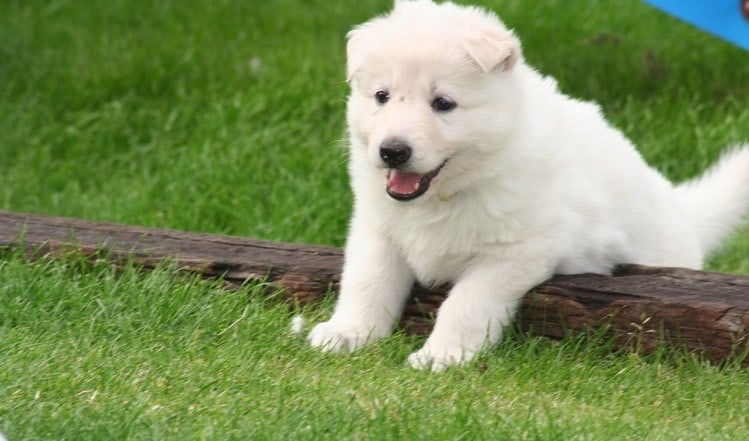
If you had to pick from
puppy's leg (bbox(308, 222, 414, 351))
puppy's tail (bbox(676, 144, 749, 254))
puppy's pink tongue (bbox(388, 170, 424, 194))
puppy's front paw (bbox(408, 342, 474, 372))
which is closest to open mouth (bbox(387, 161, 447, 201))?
puppy's pink tongue (bbox(388, 170, 424, 194))

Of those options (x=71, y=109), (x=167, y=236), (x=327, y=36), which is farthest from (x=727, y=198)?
(x=71, y=109)

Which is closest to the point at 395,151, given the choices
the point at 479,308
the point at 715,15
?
the point at 479,308

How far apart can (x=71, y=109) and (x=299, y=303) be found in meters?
3.75

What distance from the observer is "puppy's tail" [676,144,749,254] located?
5.14 m

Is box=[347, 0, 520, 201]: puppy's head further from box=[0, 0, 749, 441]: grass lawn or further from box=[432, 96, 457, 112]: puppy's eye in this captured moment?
box=[0, 0, 749, 441]: grass lawn

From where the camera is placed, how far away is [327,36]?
26.9ft

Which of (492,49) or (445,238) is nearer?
(492,49)

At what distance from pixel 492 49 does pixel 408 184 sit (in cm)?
50

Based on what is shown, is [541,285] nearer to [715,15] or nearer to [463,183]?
[463,183]

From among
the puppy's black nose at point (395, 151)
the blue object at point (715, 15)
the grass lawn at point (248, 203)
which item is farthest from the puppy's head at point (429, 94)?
the blue object at point (715, 15)

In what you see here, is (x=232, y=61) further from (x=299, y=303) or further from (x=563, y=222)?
(x=563, y=222)

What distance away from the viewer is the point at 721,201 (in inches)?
202

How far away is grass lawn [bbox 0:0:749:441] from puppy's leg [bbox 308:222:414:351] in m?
0.13

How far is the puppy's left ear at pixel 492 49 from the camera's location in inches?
154
